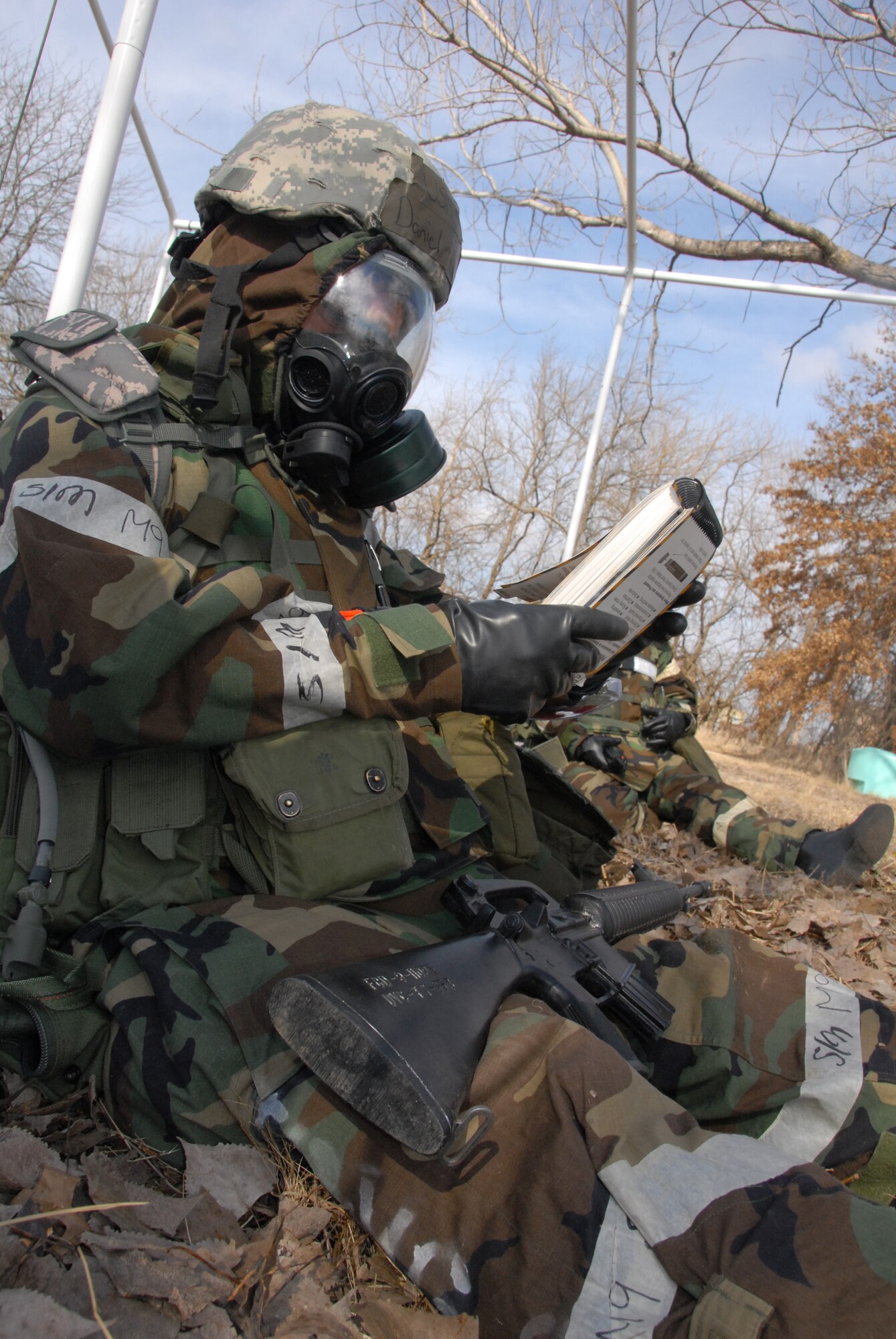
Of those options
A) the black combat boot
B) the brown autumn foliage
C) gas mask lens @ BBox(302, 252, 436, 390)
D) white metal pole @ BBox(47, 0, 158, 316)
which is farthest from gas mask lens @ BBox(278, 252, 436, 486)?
the brown autumn foliage

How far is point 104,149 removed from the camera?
3.53 m

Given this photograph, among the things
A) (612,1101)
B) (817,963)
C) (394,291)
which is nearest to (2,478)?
(394,291)

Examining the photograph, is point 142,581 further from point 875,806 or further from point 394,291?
point 875,806

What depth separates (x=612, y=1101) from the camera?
4.38 feet

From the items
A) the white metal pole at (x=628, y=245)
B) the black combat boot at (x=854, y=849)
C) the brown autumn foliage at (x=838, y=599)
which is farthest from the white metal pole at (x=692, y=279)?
the brown autumn foliage at (x=838, y=599)

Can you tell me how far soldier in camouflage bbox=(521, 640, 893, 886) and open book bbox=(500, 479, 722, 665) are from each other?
4.63 feet

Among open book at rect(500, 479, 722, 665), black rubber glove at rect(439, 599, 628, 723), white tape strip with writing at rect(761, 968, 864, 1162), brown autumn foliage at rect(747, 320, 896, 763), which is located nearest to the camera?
white tape strip with writing at rect(761, 968, 864, 1162)

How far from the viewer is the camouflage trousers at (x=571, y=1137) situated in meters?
1.15

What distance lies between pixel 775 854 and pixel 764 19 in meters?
4.81

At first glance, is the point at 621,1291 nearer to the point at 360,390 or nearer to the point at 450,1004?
the point at 450,1004

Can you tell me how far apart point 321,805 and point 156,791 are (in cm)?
33

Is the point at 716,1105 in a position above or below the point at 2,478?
below

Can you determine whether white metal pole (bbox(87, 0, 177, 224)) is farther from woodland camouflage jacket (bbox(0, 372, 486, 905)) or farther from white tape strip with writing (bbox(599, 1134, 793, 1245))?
white tape strip with writing (bbox(599, 1134, 793, 1245))

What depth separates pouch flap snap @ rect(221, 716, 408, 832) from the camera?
5.79ft
